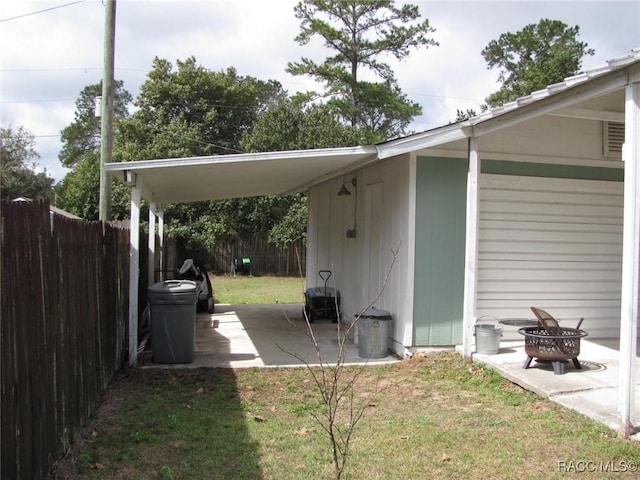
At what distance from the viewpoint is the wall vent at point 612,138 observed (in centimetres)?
751

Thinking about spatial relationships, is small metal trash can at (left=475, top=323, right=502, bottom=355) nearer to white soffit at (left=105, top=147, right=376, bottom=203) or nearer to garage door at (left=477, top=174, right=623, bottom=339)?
garage door at (left=477, top=174, right=623, bottom=339)

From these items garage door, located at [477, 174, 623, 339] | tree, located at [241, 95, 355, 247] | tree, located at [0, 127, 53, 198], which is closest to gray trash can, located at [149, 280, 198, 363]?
garage door, located at [477, 174, 623, 339]

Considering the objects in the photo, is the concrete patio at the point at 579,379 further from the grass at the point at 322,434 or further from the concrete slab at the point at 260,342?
the concrete slab at the point at 260,342

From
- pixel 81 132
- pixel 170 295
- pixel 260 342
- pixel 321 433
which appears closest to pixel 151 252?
pixel 260 342

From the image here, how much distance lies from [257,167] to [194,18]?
4705mm

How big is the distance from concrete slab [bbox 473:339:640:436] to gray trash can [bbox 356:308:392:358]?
1.27 metres

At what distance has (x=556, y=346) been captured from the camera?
5.55 meters

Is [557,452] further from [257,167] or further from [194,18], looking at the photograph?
[194,18]

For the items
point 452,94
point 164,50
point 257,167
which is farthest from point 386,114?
point 257,167

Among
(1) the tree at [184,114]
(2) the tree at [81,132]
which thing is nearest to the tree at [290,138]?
(1) the tree at [184,114]

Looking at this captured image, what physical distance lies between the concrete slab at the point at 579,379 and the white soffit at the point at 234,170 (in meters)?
3.06

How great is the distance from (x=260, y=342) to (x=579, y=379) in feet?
15.2

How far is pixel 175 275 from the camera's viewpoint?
11531 millimetres

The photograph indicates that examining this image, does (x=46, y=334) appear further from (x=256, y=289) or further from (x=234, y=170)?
(x=256, y=289)
